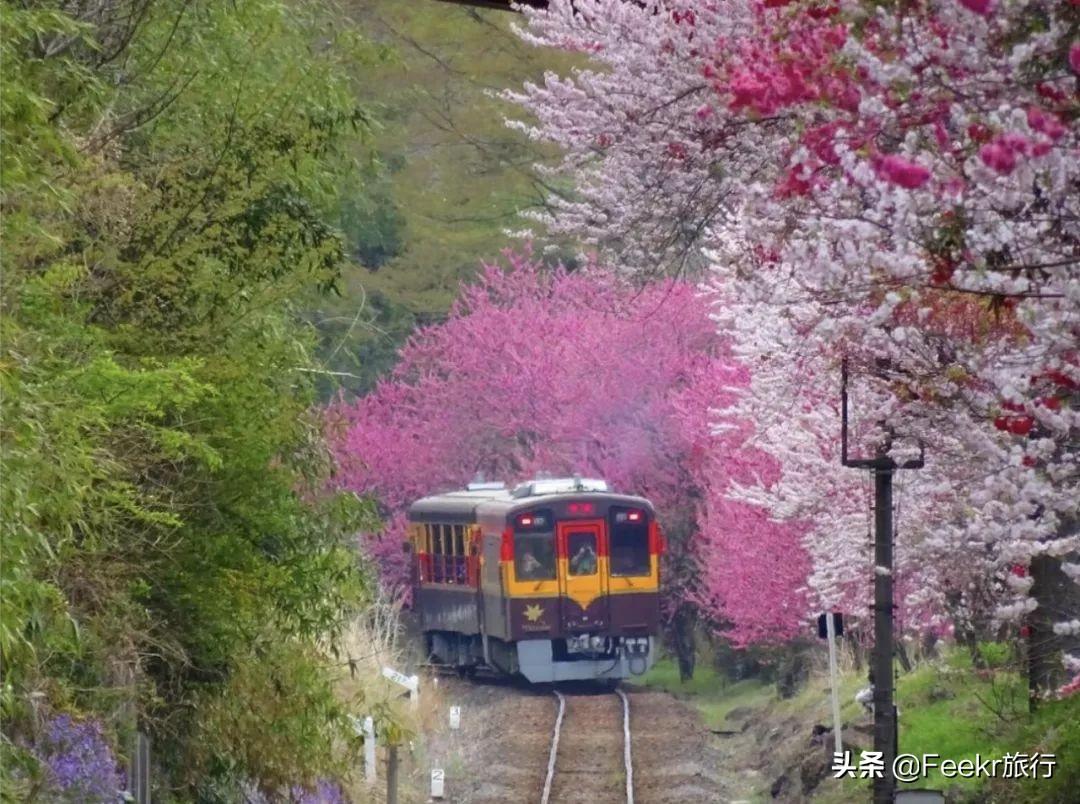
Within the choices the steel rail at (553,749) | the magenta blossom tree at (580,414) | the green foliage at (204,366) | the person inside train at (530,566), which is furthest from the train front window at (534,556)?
the green foliage at (204,366)

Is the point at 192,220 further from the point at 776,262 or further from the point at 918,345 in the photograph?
the point at 918,345

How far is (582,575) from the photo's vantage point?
98.2 feet

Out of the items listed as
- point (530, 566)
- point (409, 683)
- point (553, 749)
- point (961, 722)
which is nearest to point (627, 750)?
point (553, 749)

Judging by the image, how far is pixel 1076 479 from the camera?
8.83m

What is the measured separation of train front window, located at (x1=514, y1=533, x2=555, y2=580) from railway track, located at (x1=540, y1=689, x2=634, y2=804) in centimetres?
176

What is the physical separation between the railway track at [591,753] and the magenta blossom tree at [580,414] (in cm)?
197

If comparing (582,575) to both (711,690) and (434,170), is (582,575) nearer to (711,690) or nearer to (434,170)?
(711,690)

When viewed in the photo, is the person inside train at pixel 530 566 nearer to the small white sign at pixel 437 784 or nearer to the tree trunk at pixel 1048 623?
the small white sign at pixel 437 784

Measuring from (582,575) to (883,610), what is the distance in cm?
1698

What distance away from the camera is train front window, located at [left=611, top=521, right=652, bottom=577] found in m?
30.2

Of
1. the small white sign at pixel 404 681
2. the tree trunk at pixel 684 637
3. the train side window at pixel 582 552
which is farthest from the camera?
the tree trunk at pixel 684 637

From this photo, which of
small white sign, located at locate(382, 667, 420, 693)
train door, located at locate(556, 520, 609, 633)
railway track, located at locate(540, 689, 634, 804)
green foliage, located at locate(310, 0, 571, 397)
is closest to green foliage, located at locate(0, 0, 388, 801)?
railway track, located at locate(540, 689, 634, 804)

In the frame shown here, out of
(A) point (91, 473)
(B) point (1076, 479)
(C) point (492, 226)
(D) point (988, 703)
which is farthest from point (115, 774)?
(C) point (492, 226)

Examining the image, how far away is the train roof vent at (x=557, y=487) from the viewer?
98.6 ft
